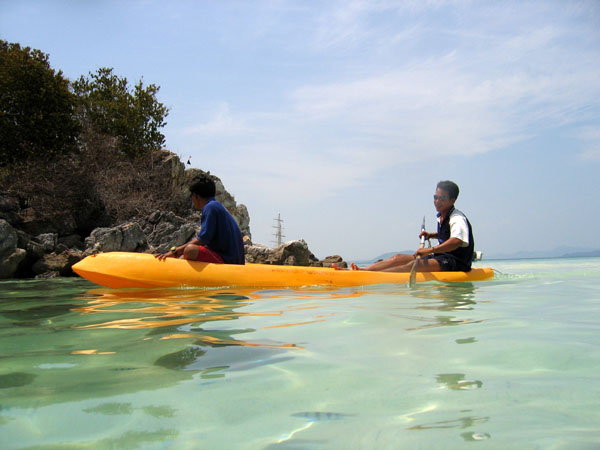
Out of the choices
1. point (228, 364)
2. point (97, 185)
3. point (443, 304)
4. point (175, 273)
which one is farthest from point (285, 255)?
point (228, 364)

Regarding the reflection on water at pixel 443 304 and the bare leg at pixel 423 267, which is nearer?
the reflection on water at pixel 443 304

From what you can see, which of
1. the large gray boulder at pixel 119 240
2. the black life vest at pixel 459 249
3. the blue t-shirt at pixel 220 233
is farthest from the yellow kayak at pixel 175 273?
the large gray boulder at pixel 119 240

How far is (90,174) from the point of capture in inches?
720

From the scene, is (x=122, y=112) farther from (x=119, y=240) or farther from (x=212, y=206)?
(x=212, y=206)

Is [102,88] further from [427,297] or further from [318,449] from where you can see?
[318,449]

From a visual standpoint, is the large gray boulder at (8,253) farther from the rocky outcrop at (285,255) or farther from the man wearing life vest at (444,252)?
the man wearing life vest at (444,252)

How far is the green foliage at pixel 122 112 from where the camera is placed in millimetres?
22969

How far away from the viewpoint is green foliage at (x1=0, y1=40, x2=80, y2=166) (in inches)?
701

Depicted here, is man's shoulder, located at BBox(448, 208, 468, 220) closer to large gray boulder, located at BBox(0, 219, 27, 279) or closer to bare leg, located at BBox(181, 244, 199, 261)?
bare leg, located at BBox(181, 244, 199, 261)

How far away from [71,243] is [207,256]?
11.8 meters

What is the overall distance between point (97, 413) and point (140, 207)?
60.2 feet

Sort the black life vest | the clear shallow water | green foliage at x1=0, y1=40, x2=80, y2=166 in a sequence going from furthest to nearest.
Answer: green foliage at x1=0, y1=40, x2=80, y2=166
the black life vest
the clear shallow water

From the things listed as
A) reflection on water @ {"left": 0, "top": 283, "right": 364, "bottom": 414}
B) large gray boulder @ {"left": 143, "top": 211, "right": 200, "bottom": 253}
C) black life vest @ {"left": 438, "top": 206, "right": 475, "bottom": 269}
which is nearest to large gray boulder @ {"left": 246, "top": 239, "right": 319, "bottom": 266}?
large gray boulder @ {"left": 143, "top": 211, "right": 200, "bottom": 253}

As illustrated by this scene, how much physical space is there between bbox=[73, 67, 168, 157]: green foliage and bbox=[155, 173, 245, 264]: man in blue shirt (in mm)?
18599
